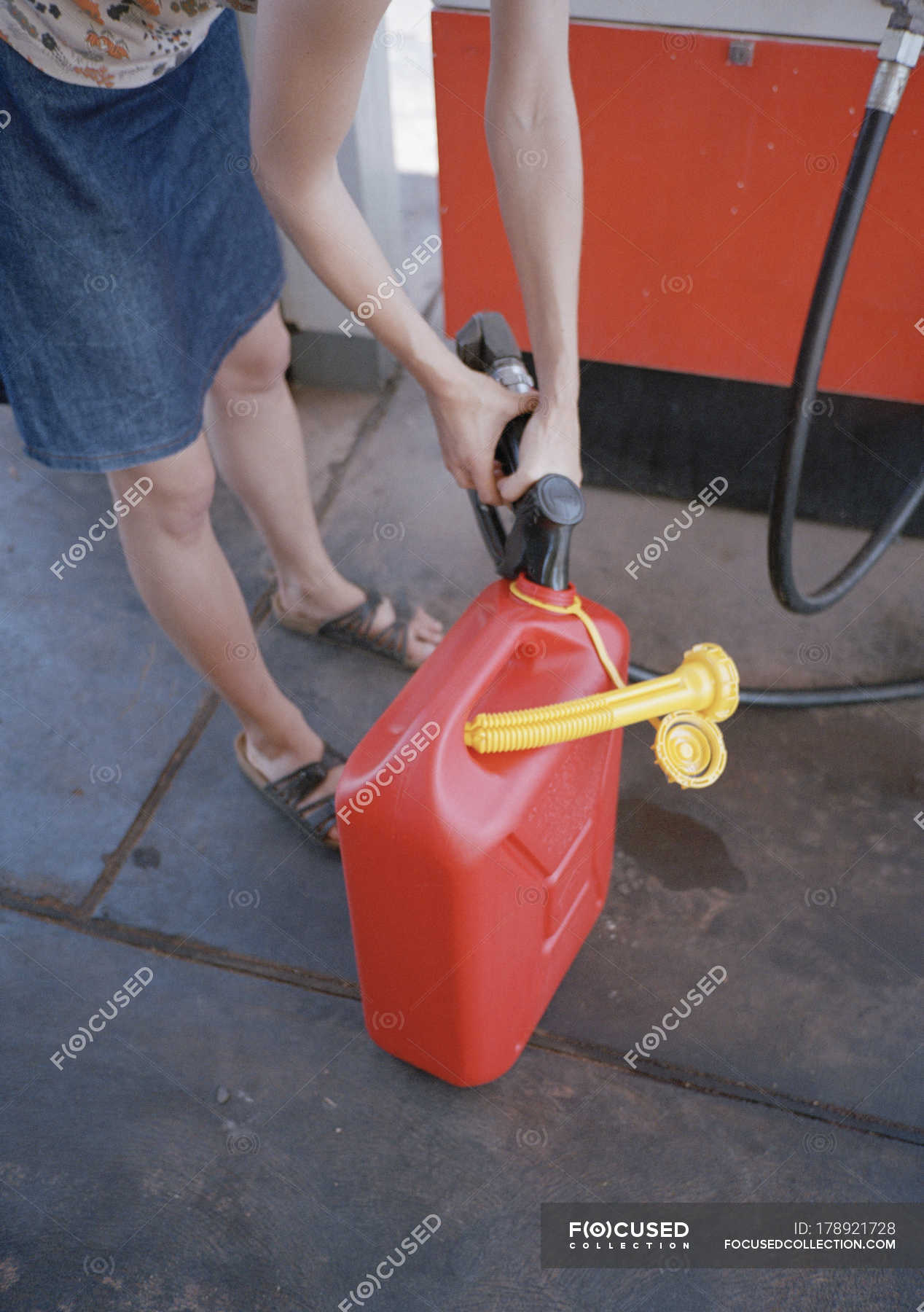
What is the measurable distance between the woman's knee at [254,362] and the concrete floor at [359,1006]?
45 cm

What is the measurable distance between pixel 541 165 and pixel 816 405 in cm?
87

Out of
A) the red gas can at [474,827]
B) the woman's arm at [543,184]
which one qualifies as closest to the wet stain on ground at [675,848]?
the red gas can at [474,827]

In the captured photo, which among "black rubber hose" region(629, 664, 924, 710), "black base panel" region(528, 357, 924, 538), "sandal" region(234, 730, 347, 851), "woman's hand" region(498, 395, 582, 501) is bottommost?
"sandal" region(234, 730, 347, 851)

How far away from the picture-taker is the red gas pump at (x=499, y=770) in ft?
2.67

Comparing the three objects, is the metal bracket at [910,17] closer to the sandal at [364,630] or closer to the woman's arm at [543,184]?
the woman's arm at [543,184]

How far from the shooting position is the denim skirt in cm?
87

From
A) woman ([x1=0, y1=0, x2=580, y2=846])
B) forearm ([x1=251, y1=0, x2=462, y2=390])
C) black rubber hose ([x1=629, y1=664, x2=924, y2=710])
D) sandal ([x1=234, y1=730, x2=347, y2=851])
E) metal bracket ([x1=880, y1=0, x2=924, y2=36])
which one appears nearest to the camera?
forearm ([x1=251, y1=0, x2=462, y2=390])

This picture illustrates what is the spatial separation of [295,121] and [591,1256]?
3.44 ft

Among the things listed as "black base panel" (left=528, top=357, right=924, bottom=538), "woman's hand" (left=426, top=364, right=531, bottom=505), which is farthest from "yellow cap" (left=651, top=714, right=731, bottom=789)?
"black base panel" (left=528, top=357, right=924, bottom=538)

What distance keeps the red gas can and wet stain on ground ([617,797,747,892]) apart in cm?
29

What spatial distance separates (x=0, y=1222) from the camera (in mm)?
1038

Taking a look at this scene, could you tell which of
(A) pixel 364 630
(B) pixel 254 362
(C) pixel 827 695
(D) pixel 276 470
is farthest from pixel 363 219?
(C) pixel 827 695

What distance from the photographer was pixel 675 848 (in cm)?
133

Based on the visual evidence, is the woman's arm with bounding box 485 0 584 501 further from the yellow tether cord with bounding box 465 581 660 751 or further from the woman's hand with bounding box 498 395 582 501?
the yellow tether cord with bounding box 465 581 660 751
